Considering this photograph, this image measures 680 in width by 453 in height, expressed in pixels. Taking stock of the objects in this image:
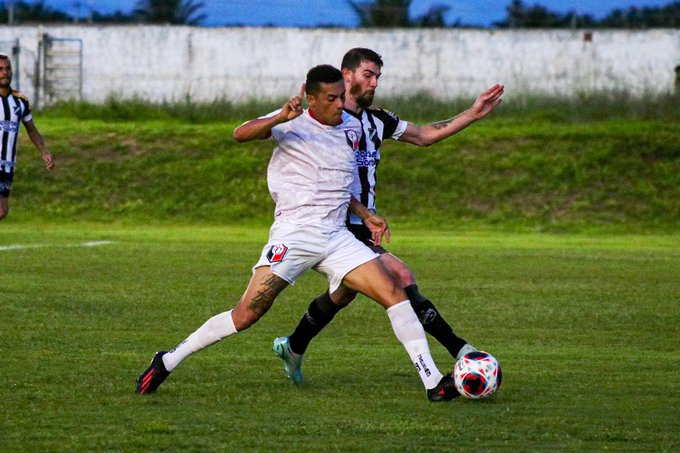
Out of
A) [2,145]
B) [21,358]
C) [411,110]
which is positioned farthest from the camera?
[411,110]

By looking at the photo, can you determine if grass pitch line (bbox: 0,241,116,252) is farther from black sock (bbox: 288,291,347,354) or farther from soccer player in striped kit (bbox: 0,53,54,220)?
black sock (bbox: 288,291,347,354)

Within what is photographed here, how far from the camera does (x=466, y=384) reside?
7715 mm

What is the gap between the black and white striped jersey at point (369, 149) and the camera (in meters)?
8.80

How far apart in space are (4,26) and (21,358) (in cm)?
3948

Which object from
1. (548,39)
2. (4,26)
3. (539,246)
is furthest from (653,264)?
(4,26)

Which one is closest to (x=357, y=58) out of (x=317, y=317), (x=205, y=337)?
(x=317, y=317)

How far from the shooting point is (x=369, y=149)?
29.2ft

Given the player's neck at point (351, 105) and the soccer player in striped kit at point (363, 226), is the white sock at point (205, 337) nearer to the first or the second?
the soccer player in striped kit at point (363, 226)

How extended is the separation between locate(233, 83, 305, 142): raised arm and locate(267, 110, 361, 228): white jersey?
0.87 feet

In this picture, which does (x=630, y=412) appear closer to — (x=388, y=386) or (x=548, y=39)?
(x=388, y=386)

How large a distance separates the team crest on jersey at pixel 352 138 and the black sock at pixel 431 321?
0.93m

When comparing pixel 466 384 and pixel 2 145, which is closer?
pixel 466 384

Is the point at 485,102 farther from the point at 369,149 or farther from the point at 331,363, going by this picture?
the point at 331,363

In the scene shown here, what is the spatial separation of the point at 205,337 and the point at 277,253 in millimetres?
636
